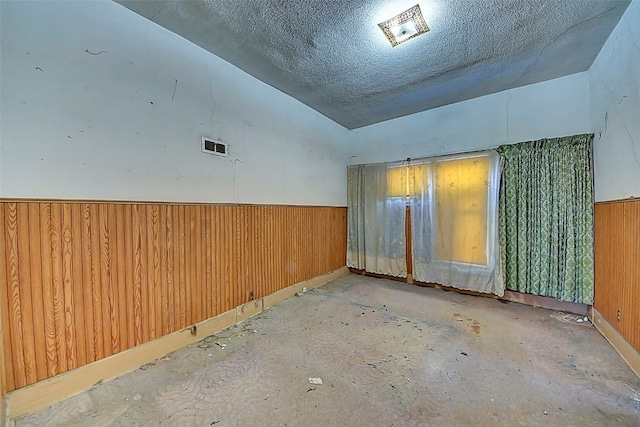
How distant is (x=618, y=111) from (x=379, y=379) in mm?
2956

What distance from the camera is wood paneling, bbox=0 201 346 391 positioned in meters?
1.49

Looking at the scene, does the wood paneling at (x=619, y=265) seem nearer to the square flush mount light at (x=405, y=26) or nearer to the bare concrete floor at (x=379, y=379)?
the bare concrete floor at (x=379, y=379)

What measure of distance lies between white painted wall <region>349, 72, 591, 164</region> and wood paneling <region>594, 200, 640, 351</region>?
106 centimetres

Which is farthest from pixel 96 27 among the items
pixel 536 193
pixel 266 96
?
pixel 536 193

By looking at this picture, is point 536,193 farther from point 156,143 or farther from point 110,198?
point 110,198

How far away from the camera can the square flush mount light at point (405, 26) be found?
1.96 meters

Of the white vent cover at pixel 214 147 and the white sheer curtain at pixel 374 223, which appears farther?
the white sheer curtain at pixel 374 223

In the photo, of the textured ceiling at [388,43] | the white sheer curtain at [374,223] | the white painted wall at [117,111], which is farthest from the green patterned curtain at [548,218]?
the white painted wall at [117,111]

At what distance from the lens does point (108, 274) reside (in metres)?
1.82

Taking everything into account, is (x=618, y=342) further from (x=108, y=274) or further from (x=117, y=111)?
(x=117, y=111)

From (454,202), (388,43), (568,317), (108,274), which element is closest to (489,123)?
(454,202)

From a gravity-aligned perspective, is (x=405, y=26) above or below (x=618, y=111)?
above

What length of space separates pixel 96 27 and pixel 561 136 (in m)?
4.49

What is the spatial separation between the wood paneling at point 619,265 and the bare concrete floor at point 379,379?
283 mm
